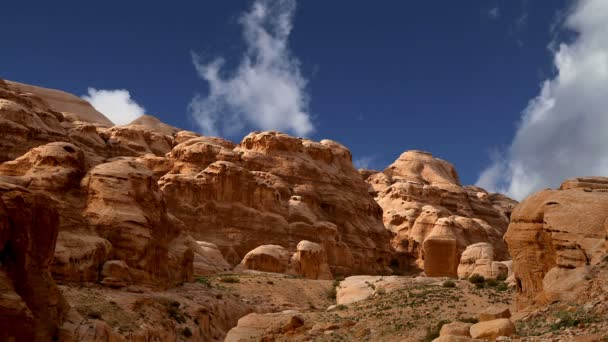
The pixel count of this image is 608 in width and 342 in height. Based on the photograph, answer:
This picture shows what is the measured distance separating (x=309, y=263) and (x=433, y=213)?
31.9 meters

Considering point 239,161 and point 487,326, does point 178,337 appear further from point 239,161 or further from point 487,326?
point 239,161

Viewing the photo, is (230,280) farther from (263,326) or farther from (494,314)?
(494,314)

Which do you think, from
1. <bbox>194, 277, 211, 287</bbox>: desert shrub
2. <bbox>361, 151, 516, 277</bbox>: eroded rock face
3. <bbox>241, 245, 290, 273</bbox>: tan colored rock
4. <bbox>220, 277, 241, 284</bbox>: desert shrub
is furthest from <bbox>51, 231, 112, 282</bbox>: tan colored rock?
<bbox>361, 151, 516, 277</bbox>: eroded rock face

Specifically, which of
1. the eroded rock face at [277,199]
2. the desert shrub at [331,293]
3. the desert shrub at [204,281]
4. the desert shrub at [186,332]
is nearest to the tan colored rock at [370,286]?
the desert shrub at [331,293]

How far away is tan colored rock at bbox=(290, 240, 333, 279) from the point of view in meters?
60.9

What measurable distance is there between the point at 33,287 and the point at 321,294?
2956cm

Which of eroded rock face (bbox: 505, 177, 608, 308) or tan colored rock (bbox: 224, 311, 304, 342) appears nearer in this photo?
eroded rock face (bbox: 505, 177, 608, 308)

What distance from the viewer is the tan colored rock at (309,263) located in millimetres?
60906

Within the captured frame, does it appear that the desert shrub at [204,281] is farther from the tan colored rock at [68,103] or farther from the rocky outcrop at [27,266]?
the tan colored rock at [68,103]

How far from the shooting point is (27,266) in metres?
24.1

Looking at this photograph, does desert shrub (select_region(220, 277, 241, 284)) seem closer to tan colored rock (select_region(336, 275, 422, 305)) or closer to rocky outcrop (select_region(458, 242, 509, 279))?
tan colored rock (select_region(336, 275, 422, 305))

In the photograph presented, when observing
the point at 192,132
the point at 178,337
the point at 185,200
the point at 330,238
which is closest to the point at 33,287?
the point at 178,337

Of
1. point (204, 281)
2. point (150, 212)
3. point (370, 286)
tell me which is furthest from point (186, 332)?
point (370, 286)

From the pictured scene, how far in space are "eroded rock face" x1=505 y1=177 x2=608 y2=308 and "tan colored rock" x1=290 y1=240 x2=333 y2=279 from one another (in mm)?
36519
